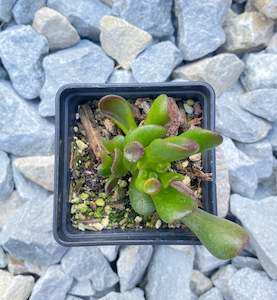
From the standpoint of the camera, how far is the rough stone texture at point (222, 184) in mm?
1295

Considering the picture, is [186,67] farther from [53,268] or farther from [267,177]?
[53,268]

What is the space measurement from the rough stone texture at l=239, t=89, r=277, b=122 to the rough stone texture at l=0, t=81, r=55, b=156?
528 millimetres

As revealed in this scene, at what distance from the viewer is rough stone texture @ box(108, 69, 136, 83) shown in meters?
1.37

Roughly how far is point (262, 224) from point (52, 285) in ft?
1.85

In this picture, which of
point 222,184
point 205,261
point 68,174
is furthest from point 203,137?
point 205,261

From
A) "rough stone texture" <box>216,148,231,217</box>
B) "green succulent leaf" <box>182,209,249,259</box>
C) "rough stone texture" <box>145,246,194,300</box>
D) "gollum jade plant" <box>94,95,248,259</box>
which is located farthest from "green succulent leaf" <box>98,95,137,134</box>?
"rough stone texture" <box>145,246,194,300</box>

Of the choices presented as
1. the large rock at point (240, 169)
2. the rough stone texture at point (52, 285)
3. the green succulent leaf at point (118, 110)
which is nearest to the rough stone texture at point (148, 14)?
the large rock at point (240, 169)

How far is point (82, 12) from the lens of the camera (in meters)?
1.38

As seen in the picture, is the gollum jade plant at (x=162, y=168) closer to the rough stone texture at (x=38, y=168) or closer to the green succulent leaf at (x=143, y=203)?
the green succulent leaf at (x=143, y=203)

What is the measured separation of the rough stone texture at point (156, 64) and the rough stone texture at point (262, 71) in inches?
8.1

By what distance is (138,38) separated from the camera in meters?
1.36

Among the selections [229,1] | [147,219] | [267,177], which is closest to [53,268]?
[147,219]

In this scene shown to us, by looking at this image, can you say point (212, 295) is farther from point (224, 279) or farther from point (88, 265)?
point (88, 265)

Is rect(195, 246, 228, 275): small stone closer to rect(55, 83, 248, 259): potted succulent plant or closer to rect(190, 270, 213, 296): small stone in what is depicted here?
rect(190, 270, 213, 296): small stone
